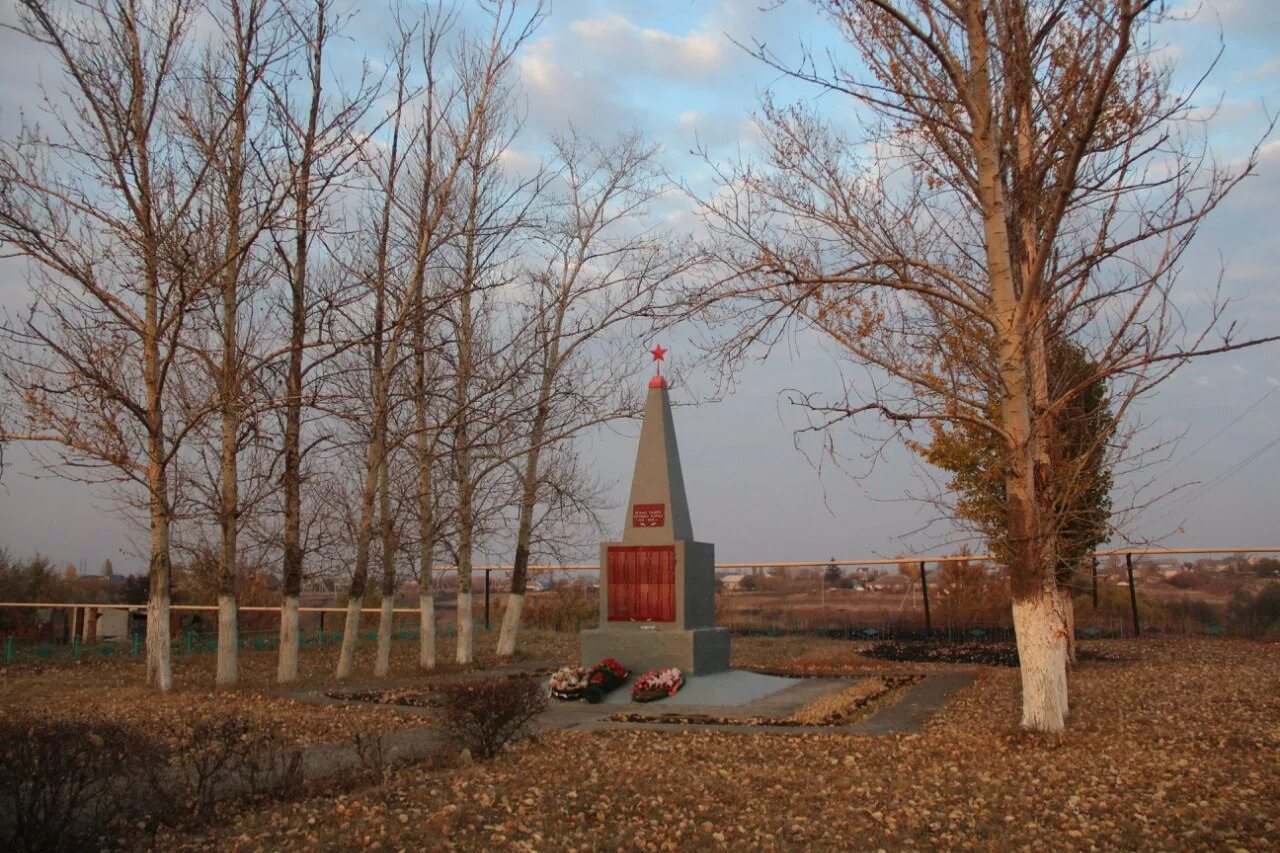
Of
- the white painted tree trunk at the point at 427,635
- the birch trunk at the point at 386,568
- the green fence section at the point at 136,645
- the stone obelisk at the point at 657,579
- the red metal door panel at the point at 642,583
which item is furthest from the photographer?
the green fence section at the point at 136,645

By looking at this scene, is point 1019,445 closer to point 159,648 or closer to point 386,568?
point 159,648

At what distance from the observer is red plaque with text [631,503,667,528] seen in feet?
51.7

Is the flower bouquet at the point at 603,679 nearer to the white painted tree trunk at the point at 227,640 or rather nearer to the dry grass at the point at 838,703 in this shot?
the dry grass at the point at 838,703

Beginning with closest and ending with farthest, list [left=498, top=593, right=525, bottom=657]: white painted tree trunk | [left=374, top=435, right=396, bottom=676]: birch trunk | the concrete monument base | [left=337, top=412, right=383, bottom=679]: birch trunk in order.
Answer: the concrete monument base → [left=337, top=412, right=383, bottom=679]: birch trunk → [left=374, top=435, right=396, bottom=676]: birch trunk → [left=498, top=593, right=525, bottom=657]: white painted tree trunk

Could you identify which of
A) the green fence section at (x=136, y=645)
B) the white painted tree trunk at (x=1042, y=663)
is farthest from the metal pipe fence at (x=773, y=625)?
the white painted tree trunk at (x=1042, y=663)

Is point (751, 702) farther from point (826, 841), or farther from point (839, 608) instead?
point (839, 608)

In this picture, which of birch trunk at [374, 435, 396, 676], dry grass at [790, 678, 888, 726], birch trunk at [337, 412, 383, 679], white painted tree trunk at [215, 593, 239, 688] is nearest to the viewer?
dry grass at [790, 678, 888, 726]

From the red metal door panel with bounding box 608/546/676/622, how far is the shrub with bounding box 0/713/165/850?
32.2 ft

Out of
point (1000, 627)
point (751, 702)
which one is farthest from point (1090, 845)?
point (1000, 627)

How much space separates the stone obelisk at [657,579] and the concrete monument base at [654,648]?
1cm

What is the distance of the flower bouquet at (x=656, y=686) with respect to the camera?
1362 centimetres

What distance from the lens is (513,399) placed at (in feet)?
60.1

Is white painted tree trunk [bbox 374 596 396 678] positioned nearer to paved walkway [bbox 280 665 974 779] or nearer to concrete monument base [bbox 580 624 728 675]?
paved walkway [bbox 280 665 974 779]

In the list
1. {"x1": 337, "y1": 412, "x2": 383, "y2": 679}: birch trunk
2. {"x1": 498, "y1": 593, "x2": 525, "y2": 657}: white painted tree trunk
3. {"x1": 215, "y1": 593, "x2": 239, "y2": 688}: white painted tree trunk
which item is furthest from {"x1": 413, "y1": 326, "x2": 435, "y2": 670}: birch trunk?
{"x1": 215, "y1": 593, "x2": 239, "y2": 688}: white painted tree trunk
